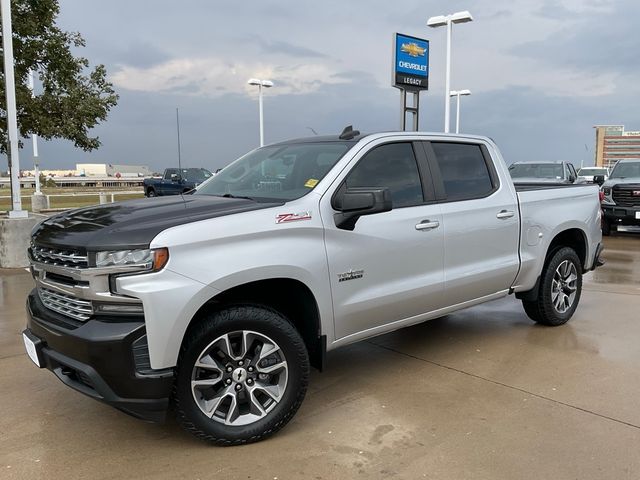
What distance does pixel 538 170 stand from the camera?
1524 cm

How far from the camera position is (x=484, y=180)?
4898 mm

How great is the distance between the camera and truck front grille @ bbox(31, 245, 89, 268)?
2935 millimetres

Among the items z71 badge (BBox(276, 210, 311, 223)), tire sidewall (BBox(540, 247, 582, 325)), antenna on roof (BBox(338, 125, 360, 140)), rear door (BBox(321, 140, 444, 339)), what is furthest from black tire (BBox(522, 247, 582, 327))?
z71 badge (BBox(276, 210, 311, 223))

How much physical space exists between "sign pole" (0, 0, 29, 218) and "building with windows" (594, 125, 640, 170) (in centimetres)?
4765

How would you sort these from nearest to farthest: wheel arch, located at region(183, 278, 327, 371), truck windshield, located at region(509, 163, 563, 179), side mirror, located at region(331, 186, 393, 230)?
wheel arch, located at region(183, 278, 327, 371), side mirror, located at region(331, 186, 393, 230), truck windshield, located at region(509, 163, 563, 179)

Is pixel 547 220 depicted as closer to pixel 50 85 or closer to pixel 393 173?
pixel 393 173

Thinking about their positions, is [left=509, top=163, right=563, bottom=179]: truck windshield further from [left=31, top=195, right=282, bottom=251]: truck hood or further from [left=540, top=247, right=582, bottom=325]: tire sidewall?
[left=31, top=195, right=282, bottom=251]: truck hood

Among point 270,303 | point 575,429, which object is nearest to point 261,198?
point 270,303

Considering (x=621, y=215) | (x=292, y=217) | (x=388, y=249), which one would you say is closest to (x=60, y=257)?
(x=292, y=217)

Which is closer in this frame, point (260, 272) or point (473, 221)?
point (260, 272)

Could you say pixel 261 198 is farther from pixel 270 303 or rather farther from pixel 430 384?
pixel 430 384

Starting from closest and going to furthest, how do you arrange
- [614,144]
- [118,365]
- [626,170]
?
1. [118,365]
2. [626,170]
3. [614,144]

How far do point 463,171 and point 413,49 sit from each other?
43.2ft

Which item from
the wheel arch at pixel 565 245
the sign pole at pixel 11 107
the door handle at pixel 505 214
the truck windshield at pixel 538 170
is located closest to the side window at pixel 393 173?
the door handle at pixel 505 214
